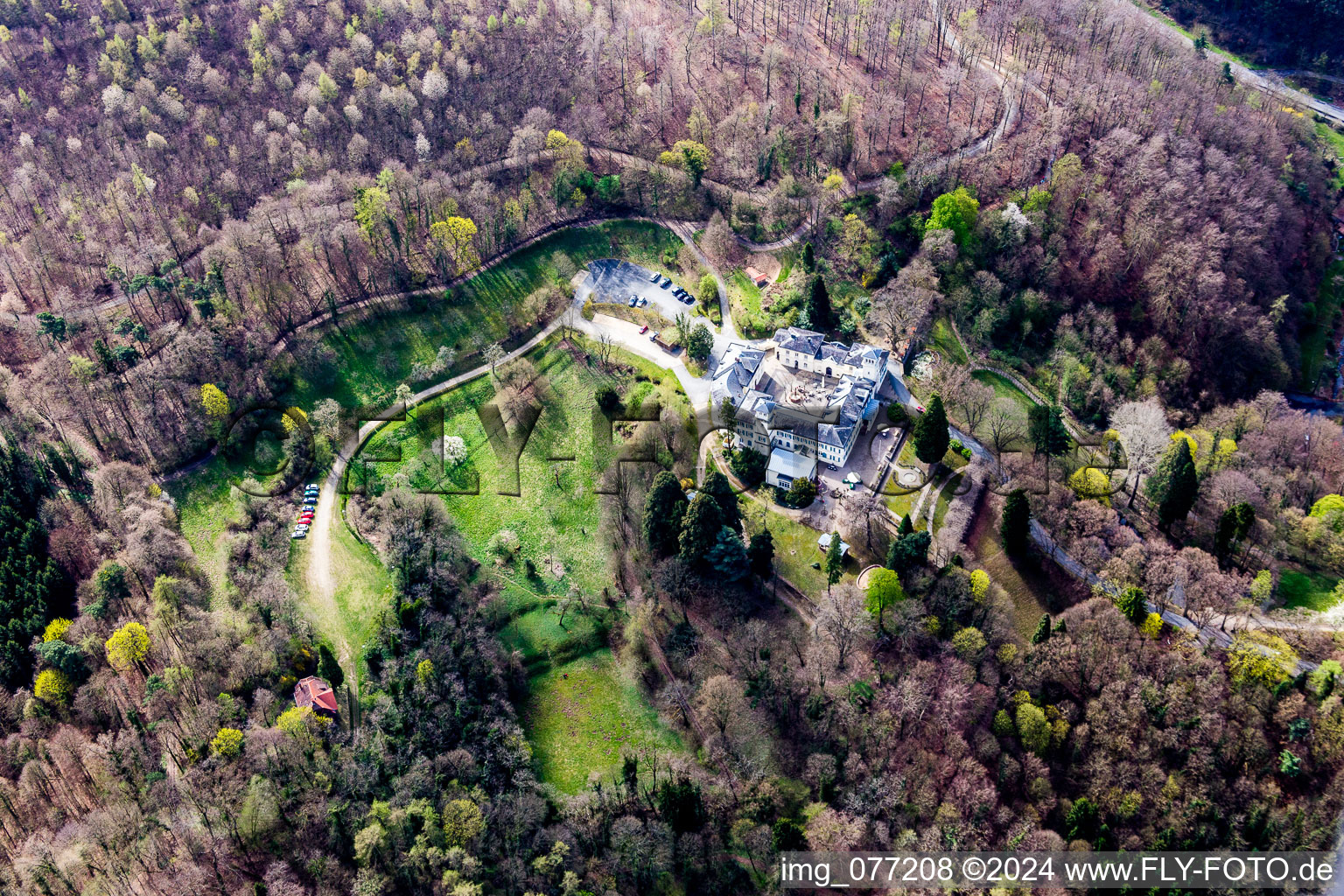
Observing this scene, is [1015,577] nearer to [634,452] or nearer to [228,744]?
[634,452]

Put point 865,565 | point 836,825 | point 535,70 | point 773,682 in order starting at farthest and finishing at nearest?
point 535,70, point 865,565, point 773,682, point 836,825

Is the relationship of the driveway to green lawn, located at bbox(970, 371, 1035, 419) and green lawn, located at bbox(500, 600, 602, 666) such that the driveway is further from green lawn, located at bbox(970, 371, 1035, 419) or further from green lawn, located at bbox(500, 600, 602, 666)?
green lawn, located at bbox(970, 371, 1035, 419)

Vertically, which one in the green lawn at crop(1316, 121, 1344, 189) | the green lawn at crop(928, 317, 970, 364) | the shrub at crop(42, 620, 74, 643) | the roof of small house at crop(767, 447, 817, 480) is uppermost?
the green lawn at crop(1316, 121, 1344, 189)

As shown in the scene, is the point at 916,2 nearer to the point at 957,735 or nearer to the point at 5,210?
the point at 957,735

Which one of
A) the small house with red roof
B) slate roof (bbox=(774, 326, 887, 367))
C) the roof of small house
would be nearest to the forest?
the small house with red roof

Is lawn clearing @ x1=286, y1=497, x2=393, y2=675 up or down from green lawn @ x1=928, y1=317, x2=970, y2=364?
down

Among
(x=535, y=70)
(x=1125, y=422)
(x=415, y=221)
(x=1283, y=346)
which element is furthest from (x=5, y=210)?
(x=1283, y=346)
